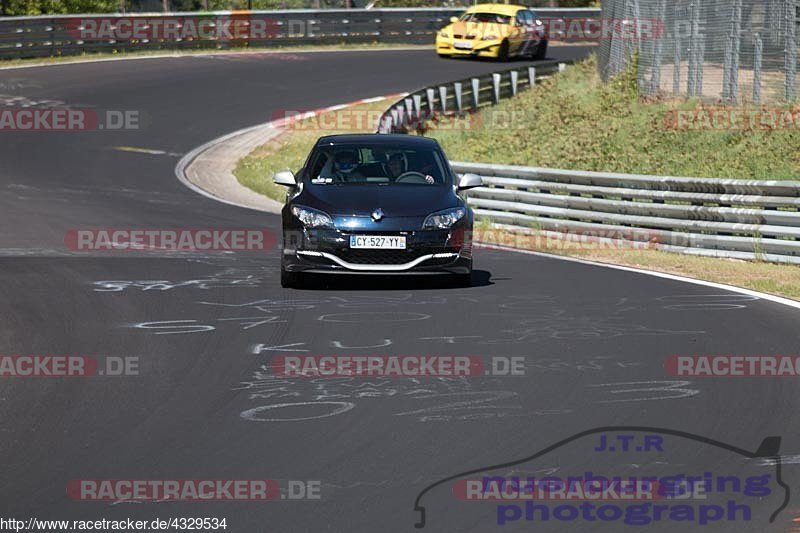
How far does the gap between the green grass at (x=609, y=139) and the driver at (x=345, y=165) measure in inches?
A: 446

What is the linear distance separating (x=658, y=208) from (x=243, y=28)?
3270 centimetres

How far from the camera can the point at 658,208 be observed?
19.4 metres

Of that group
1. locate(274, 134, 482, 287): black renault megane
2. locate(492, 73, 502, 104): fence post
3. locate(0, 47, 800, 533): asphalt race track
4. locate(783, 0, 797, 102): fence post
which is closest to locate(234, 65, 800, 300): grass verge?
locate(0, 47, 800, 533): asphalt race track

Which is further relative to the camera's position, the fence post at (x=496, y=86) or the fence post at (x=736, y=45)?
the fence post at (x=496, y=86)

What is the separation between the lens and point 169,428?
8.10 m

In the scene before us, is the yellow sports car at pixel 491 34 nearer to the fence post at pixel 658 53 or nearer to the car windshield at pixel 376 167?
the fence post at pixel 658 53

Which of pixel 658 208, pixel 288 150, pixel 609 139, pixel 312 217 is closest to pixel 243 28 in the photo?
pixel 288 150

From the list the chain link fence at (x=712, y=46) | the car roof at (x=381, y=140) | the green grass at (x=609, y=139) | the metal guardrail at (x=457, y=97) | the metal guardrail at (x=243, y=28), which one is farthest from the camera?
the metal guardrail at (x=243, y=28)

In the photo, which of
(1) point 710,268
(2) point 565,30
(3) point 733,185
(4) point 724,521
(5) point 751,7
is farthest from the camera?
(2) point 565,30

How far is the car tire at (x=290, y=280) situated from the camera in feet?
47.4

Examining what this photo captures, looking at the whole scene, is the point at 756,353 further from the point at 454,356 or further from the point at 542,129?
the point at 542,129

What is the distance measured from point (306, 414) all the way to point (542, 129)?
25.3 meters

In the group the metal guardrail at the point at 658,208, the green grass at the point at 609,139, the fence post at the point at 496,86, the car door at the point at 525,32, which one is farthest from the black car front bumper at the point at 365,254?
the car door at the point at 525,32

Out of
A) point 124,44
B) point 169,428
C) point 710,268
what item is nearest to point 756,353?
point 169,428
